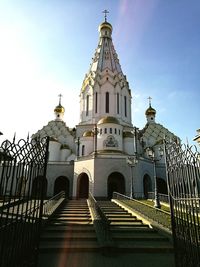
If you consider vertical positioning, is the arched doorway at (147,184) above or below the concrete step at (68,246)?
above

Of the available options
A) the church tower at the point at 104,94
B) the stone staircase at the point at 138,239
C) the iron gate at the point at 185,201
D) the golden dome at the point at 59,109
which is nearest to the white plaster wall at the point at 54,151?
the church tower at the point at 104,94

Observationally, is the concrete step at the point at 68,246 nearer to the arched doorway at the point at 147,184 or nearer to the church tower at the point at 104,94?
the arched doorway at the point at 147,184

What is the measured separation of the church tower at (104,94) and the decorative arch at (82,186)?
10442 millimetres

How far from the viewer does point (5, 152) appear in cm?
409

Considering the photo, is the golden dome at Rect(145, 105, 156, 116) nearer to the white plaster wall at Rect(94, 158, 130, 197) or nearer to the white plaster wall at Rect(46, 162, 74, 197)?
the white plaster wall at Rect(94, 158, 130, 197)

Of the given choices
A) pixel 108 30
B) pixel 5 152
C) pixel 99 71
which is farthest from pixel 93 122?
pixel 5 152

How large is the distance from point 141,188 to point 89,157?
758cm

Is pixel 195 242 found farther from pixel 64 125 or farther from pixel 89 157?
pixel 64 125

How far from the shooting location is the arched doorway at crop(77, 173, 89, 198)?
26.9 metres

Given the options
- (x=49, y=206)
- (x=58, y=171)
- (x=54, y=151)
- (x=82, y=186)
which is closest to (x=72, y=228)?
(x=49, y=206)

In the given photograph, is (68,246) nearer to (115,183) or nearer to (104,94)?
(115,183)

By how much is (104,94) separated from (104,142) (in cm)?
1156

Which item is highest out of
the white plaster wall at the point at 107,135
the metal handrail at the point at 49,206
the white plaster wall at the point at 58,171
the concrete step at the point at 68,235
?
the white plaster wall at the point at 107,135

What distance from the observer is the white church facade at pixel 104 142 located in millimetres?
25281
